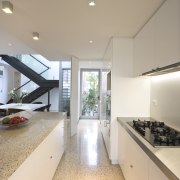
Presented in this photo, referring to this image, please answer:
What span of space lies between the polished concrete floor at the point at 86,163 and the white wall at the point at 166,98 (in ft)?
3.91

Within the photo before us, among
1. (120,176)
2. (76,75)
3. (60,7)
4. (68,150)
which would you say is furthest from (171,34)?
(76,75)

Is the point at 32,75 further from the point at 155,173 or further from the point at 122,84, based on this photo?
the point at 155,173

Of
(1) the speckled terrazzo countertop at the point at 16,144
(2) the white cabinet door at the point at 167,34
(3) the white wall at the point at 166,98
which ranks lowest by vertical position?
(1) the speckled terrazzo countertop at the point at 16,144

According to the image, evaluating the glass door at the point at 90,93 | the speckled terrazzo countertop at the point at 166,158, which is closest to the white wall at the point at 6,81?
the glass door at the point at 90,93

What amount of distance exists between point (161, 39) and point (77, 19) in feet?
4.00

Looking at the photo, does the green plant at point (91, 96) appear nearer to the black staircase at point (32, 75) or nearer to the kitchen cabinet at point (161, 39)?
the black staircase at point (32, 75)

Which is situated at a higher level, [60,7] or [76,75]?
[60,7]

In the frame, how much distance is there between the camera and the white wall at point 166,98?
2.42 m

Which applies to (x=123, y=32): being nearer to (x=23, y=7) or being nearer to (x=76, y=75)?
(x=23, y=7)

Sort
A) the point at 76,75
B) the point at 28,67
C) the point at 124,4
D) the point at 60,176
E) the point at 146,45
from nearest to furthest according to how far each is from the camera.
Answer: the point at 124,4 → the point at 146,45 → the point at 60,176 → the point at 76,75 → the point at 28,67

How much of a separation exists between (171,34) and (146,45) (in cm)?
89

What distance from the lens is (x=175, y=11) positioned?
182cm

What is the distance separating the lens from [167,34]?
201cm

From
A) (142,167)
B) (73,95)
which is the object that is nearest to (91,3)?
(142,167)
